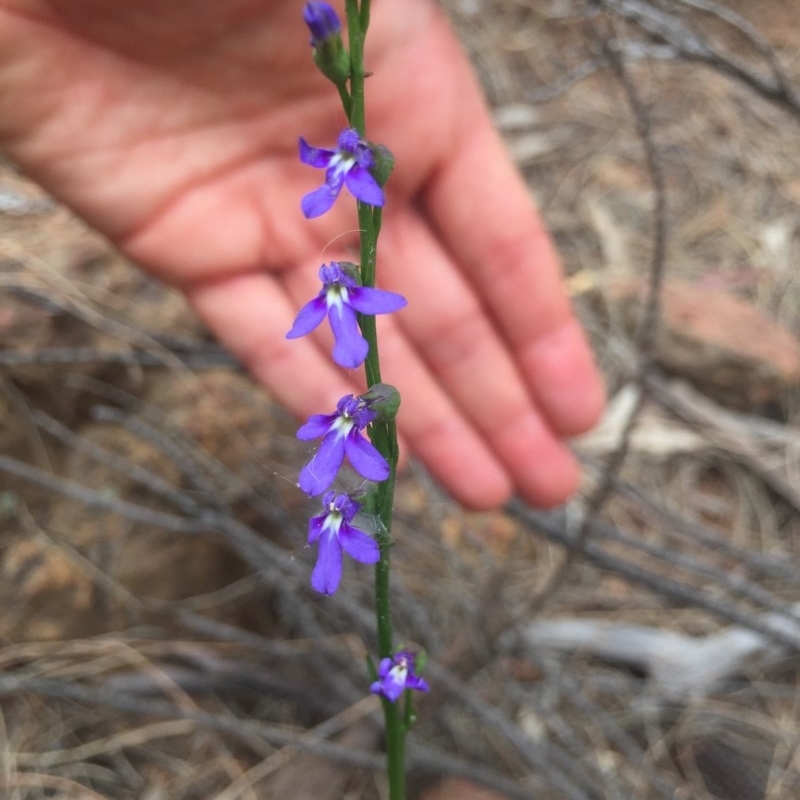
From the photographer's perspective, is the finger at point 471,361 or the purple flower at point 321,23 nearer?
the purple flower at point 321,23

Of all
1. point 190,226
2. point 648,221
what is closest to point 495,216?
point 190,226

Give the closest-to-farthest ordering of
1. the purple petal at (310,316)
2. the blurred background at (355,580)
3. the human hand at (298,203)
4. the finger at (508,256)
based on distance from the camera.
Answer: the purple petal at (310,316)
the human hand at (298,203)
the blurred background at (355,580)
the finger at (508,256)

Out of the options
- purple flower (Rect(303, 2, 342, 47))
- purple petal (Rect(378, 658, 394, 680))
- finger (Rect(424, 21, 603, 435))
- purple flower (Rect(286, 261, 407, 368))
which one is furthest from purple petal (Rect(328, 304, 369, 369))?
finger (Rect(424, 21, 603, 435))

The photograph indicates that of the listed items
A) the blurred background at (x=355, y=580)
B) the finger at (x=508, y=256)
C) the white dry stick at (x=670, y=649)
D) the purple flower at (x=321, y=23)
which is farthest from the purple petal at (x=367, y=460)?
the white dry stick at (x=670, y=649)

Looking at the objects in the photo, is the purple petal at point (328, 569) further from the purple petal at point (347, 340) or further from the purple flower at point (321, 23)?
the purple flower at point (321, 23)

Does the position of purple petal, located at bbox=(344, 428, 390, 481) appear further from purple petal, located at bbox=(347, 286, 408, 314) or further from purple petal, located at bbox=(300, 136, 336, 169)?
purple petal, located at bbox=(300, 136, 336, 169)

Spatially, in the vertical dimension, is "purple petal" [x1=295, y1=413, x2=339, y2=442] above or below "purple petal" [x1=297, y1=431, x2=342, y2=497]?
above

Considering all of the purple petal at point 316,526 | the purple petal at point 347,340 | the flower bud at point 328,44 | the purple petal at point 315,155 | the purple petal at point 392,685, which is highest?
the flower bud at point 328,44

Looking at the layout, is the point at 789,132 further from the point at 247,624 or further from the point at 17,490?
the point at 17,490
